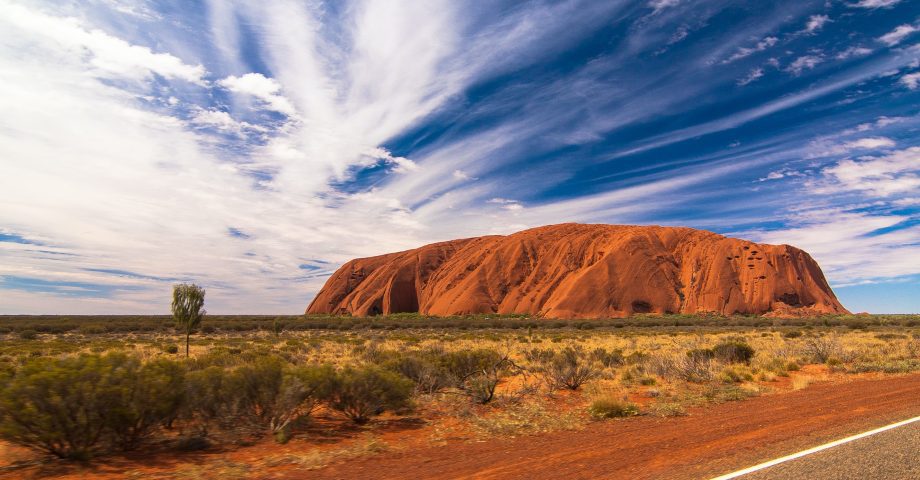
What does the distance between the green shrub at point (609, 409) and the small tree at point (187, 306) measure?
22983 mm

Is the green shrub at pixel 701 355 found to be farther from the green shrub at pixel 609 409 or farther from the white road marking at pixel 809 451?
the white road marking at pixel 809 451

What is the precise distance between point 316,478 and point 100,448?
3.61 m

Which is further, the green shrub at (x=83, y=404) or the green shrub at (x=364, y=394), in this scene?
the green shrub at (x=364, y=394)

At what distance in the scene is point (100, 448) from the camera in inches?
273

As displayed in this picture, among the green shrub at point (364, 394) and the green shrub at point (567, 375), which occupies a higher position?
the green shrub at point (364, 394)

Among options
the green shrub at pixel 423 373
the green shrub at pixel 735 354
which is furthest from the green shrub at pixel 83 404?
the green shrub at pixel 735 354

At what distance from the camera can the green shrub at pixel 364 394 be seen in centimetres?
928

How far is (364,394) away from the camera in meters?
9.32

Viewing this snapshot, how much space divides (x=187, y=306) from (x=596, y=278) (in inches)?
2765

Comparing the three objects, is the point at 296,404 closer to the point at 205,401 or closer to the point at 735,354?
the point at 205,401

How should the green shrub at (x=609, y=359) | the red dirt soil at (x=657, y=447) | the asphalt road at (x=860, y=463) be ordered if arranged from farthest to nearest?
the green shrub at (x=609, y=359)
the red dirt soil at (x=657, y=447)
the asphalt road at (x=860, y=463)

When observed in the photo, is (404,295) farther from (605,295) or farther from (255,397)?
(255,397)

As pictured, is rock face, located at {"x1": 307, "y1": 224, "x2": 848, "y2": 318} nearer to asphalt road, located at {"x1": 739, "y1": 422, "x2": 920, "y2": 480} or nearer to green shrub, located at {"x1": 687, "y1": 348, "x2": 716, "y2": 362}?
green shrub, located at {"x1": 687, "y1": 348, "x2": 716, "y2": 362}

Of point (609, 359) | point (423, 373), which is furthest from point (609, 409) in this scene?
point (609, 359)
